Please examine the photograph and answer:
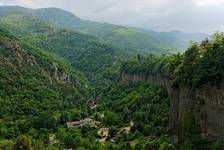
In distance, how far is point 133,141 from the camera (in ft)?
353

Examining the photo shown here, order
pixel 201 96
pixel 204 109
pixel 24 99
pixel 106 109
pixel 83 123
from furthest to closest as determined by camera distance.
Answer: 1. pixel 24 99
2. pixel 106 109
3. pixel 83 123
4. pixel 201 96
5. pixel 204 109

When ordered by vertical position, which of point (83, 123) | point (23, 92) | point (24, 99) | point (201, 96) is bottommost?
point (83, 123)

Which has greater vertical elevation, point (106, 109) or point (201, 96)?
point (201, 96)

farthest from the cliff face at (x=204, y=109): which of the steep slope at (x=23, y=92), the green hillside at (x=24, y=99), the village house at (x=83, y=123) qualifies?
the steep slope at (x=23, y=92)

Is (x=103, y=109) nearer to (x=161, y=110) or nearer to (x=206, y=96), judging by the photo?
(x=161, y=110)

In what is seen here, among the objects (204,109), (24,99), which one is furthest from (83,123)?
(204,109)

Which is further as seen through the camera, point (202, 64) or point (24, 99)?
point (24, 99)

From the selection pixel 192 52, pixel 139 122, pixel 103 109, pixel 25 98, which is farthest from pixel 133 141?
pixel 25 98

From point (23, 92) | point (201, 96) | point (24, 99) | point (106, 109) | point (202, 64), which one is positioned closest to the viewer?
point (202, 64)

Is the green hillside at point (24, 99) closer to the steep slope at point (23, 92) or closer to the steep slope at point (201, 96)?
the steep slope at point (23, 92)

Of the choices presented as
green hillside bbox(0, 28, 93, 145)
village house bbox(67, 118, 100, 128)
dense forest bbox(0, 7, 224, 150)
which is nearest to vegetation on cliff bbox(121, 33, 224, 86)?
dense forest bbox(0, 7, 224, 150)

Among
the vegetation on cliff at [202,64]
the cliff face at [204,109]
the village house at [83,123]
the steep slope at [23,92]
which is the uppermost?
the vegetation on cliff at [202,64]

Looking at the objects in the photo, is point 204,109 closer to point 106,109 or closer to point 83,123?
point 83,123

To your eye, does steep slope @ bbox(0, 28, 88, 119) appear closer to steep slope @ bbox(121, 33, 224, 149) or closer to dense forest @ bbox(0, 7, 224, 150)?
dense forest @ bbox(0, 7, 224, 150)
